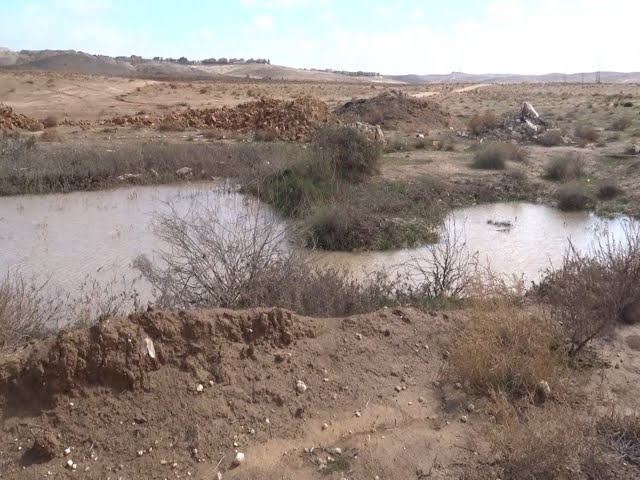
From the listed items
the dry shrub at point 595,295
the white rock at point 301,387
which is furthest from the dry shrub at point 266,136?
the white rock at point 301,387

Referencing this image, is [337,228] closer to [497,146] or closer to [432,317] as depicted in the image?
[432,317]

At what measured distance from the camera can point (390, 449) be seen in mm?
4715

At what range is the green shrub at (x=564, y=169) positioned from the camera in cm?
1798

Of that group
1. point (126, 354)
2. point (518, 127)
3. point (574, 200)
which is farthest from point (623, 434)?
point (518, 127)

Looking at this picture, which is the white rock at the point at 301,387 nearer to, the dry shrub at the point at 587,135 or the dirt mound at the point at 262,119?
the dirt mound at the point at 262,119

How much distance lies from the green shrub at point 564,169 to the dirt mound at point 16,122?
2065cm

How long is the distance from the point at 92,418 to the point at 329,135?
13213 mm

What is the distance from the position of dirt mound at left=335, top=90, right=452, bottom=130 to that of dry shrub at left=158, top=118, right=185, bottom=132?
7159mm

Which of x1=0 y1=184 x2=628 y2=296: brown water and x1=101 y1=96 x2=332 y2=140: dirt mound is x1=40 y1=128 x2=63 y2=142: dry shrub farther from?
x1=0 y1=184 x2=628 y2=296: brown water

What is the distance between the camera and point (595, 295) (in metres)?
7.07

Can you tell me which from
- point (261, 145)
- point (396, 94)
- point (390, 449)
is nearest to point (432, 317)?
point (390, 449)

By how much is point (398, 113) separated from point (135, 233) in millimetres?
19211

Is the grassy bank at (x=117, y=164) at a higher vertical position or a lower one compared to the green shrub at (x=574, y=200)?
higher

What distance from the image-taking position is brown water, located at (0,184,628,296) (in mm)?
10906
